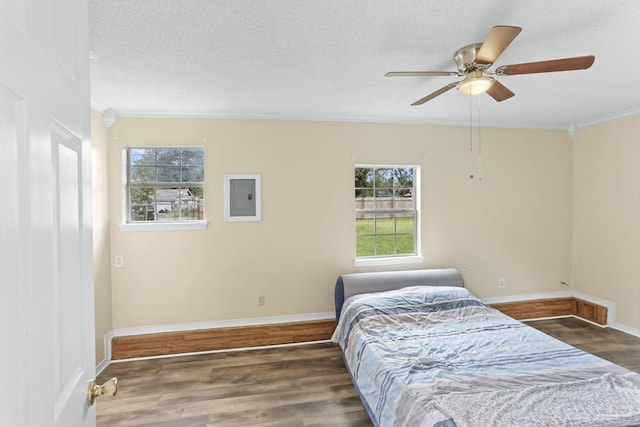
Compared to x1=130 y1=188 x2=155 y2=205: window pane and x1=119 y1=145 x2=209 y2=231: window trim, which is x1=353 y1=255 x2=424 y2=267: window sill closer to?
x1=119 y1=145 x2=209 y2=231: window trim

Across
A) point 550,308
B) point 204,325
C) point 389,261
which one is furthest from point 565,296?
point 204,325

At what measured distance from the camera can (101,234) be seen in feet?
9.86

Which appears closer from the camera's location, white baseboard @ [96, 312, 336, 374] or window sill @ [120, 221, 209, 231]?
white baseboard @ [96, 312, 336, 374]

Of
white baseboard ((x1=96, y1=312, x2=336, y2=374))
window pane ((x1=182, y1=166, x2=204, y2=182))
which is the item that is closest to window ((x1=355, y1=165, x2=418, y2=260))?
white baseboard ((x1=96, y1=312, x2=336, y2=374))

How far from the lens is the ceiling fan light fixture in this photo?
1883mm

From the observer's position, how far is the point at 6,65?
48cm

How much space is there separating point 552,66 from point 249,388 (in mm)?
3125

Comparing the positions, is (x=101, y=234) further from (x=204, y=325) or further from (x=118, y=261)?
(x=204, y=325)

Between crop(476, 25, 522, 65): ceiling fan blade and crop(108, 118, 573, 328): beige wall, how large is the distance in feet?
6.59

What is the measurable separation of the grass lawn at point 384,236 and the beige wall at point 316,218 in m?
0.18

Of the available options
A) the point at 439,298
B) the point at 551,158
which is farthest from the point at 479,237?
the point at 551,158

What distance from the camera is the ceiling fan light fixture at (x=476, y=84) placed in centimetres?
188

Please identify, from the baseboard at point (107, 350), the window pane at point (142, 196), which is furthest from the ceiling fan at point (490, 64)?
the baseboard at point (107, 350)

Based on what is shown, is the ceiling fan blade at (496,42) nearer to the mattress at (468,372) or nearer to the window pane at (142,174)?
the mattress at (468,372)
